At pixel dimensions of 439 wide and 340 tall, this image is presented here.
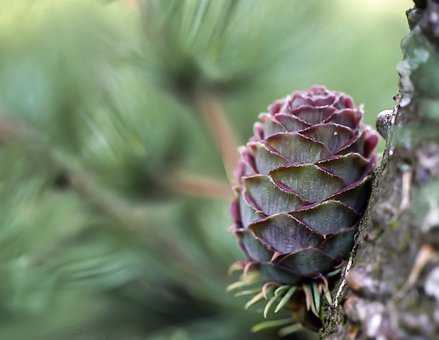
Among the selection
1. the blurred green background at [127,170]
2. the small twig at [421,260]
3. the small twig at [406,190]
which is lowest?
the small twig at [421,260]

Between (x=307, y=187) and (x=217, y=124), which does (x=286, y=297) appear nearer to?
(x=307, y=187)

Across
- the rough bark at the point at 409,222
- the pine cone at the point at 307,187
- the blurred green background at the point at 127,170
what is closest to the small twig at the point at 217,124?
the blurred green background at the point at 127,170

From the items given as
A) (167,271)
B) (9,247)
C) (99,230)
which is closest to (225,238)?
(167,271)

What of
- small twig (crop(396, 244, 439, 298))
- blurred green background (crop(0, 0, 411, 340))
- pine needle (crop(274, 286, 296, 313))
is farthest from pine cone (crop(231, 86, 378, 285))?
blurred green background (crop(0, 0, 411, 340))

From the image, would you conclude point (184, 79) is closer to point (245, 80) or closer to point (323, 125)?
point (245, 80)

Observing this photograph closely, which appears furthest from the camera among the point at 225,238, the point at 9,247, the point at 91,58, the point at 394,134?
the point at 91,58

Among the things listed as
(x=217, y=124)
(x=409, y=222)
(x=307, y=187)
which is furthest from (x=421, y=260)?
(x=217, y=124)

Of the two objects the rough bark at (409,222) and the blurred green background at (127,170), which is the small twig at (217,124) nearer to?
the blurred green background at (127,170)
